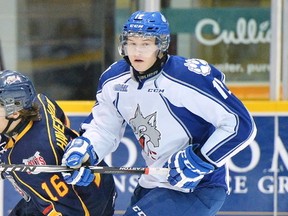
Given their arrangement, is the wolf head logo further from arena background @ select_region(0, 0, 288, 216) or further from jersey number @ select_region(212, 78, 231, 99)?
arena background @ select_region(0, 0, 288, 216)

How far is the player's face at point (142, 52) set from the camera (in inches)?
141

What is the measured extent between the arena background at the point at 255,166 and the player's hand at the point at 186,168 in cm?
200

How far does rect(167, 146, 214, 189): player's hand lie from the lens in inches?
140

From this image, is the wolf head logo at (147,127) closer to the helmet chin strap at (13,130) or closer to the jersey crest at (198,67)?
the jersey crest at (198,67)

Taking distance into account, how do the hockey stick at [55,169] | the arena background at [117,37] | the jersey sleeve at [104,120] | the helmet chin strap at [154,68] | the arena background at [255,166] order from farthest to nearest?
the arena background at [117,37] < the arena background at [255,166] < the jersey sleeve at [104,120] < the helmet chin strap at [154,68] < the hockey stick at [55,169]

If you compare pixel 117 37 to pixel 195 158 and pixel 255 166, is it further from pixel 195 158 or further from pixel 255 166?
pixel 195 158

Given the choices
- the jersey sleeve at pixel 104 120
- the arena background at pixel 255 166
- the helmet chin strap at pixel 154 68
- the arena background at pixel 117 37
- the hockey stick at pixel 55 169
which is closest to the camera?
the hockey stick at pixel 55 169

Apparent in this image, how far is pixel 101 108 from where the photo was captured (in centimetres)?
382

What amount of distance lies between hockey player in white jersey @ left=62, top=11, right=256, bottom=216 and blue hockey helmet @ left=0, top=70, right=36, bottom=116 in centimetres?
25

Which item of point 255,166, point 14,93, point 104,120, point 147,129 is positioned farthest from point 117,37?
point 14,93

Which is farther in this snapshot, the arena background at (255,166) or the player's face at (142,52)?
the arena background at (255,166)

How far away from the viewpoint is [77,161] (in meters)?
3.58

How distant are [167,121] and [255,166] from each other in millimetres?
2050

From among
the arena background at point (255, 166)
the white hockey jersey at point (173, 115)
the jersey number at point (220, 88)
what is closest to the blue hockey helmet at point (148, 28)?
Result: the white hockey jersey at point (173, 115)
